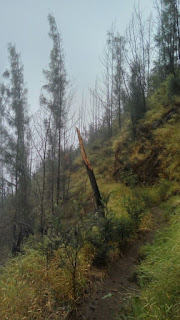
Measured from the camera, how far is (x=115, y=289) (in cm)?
327

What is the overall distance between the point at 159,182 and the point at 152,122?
3.59 metres

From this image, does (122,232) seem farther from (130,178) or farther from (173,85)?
(173,85)

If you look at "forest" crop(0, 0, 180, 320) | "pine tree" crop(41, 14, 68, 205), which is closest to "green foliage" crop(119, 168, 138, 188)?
"forest" crop(0, 0, 180, 320)

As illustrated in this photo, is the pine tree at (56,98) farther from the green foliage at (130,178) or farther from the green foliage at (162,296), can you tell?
the green foliage at (162,296)

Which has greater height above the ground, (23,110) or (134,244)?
(23,110)

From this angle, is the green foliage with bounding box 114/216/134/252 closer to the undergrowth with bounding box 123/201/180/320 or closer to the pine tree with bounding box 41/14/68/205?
the undergrowth with bounding box 123/201/180/320

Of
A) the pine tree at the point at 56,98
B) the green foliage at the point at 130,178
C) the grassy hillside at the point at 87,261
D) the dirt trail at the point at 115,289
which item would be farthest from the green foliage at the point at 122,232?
the pine tree at the point at 56,98

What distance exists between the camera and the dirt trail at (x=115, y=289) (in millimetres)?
2714

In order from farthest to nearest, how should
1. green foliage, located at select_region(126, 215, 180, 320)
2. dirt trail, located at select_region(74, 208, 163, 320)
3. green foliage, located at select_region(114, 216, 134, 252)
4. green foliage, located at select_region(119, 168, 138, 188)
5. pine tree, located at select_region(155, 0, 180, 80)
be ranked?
pine tree, located at select_region(155, 0, 180, 80)
green foliage, located at select_region(119, 168, 138, 188)
green foliage, located at select_region(114, 216, 134, 252)
dirt trail, located at select_region(74, 208, 163, 320)
green foliage, located at select_region(126, 215, 180, 320)

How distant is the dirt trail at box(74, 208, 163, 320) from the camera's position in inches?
107

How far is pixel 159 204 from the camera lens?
22.6 feet

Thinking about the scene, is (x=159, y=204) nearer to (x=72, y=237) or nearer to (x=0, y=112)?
(x=72, y=237)

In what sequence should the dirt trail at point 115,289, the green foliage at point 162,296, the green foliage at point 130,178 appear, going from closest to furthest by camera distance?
the green foliage at point 162,296 < the dirt trail at point 115,289 < the green foliage at point 130,178

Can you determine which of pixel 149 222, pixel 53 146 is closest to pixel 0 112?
pixel 53 146
